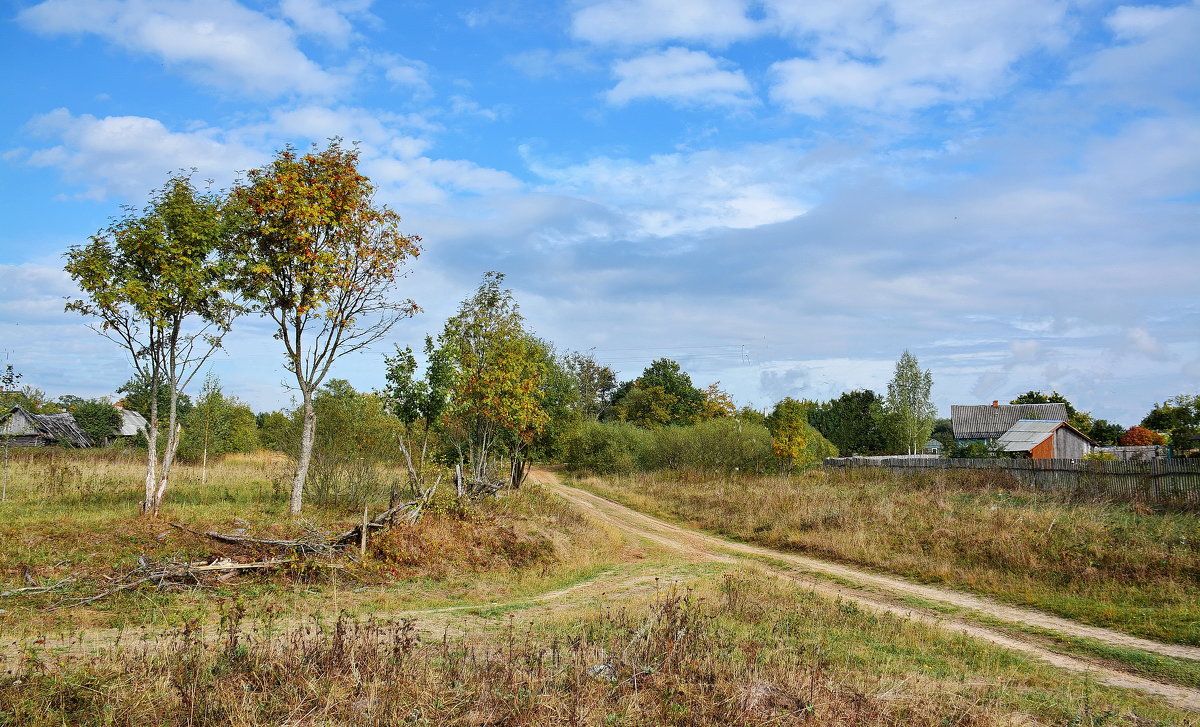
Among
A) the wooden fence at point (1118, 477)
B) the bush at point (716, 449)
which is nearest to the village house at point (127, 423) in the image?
the bush at point (716, 449)

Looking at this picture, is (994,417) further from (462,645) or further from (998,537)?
(462,645)

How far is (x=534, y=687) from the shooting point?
547 cm

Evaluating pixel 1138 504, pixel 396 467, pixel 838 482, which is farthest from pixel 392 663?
pixel 838 482

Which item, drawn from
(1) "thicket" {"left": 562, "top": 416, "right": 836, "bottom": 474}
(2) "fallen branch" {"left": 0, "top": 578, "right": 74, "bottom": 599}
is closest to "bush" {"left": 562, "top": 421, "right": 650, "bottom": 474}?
(1) "thicket" {"left": 562, "top": 416, "right": 836, "bottom": 474}

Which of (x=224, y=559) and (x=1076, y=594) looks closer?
(x=224, y=559)

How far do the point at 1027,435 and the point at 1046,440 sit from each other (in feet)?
4.06

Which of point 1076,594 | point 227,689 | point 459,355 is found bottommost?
point 1076,594

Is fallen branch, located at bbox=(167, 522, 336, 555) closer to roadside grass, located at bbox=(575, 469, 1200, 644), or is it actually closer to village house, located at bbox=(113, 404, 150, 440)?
roadside grass, located at bbox=(575, 469, 1200, 644)

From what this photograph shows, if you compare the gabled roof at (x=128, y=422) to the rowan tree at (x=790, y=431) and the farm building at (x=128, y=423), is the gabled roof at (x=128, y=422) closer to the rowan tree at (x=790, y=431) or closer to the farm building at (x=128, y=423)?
the farm building at (x=128, y=423)

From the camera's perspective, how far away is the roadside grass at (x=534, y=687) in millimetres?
5102

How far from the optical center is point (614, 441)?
41062 millimetres

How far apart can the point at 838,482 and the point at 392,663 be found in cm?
2448

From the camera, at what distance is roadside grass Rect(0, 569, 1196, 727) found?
5.10 metres

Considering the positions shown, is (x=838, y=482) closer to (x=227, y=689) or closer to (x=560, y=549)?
(x=560, y=549)
